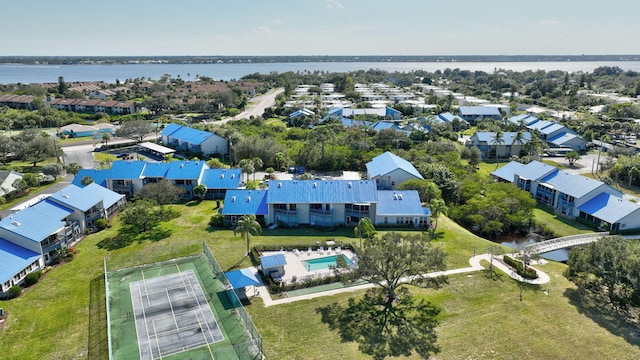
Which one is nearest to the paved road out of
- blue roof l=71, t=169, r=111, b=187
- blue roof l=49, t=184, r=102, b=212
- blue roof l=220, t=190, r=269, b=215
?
blue roof l=71, t=169, r=111, b=187

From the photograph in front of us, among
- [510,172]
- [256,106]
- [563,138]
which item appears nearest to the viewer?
[510,172]

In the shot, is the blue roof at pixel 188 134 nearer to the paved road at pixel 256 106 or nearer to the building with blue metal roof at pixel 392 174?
the paved road at pixel 256 106

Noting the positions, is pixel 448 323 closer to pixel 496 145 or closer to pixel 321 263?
pixel 321 263

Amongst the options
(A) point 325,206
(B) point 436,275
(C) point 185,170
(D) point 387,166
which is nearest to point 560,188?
(D) point 387,166

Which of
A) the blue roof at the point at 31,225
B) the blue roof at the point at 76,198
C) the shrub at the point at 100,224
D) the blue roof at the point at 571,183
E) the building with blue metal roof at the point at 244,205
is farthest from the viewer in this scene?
the blue roof at the point at 571,183

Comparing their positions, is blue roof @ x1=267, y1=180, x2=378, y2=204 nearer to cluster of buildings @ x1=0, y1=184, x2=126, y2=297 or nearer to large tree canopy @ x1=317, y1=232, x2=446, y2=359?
large tree canopy @ x1=317, y1=232, x2=446, y2=359

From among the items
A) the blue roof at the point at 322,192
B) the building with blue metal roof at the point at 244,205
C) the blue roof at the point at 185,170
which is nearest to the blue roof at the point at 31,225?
the building with blue metal roof at the point at 244,205
